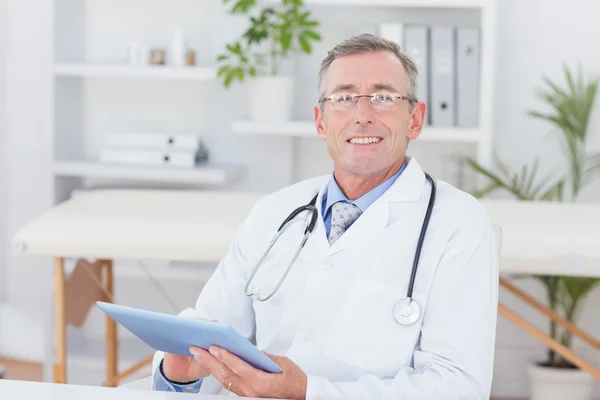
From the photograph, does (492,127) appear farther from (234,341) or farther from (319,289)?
(234,341)

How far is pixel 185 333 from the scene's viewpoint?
1.41 meters

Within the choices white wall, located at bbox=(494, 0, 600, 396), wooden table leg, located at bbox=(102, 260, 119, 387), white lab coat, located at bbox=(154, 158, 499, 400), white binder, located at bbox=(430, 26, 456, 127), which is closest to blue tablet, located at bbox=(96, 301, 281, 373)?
white lab coat, located at bbox=(154, 158, 499, 400)

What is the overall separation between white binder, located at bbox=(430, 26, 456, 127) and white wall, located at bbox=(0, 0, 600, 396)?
Answer: 324 millimetres

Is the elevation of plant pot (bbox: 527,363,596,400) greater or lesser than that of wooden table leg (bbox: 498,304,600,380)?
lesser

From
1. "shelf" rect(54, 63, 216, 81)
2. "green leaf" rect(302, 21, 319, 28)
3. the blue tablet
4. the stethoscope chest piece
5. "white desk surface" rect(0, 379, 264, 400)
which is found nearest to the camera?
"white desk surface" rect(0, 379, 264, 400)

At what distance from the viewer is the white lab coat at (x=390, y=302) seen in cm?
153

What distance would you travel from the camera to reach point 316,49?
11.7 ft

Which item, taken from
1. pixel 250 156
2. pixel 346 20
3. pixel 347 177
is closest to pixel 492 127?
pixel 346 20

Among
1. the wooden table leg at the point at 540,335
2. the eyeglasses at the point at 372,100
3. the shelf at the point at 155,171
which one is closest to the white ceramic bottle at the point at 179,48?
the shelf at the point at 155,171

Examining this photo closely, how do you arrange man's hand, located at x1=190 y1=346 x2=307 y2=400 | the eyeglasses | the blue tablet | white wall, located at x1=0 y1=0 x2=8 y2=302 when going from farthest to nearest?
white wall, located at x1=0 y1=0 x2=8 y2=302 < the eyeglasses < man's hand, located at x1=190 y1=346 x2=307 y2=400 < the blue tablet

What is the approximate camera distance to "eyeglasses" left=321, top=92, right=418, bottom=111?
1673 millimetres

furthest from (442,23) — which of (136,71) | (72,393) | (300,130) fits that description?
(72,393)

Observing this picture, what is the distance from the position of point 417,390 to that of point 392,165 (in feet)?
1.37

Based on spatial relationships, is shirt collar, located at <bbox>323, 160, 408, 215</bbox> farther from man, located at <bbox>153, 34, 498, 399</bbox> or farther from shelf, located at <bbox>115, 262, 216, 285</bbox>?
shelf, located at <bbox>115, 262, 216, 285</bbox>
